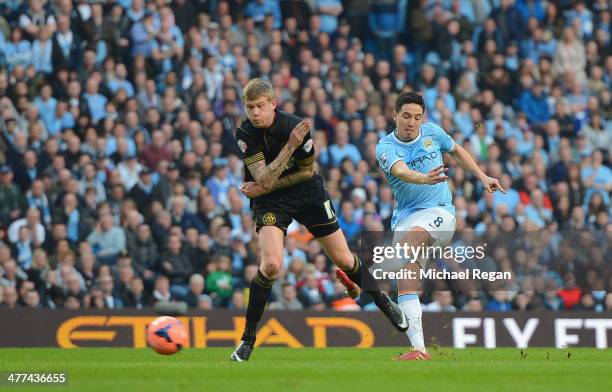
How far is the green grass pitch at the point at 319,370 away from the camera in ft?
29.7

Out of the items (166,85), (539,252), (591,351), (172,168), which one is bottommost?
(591,351)

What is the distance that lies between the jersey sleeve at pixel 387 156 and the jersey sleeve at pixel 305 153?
2.26ft

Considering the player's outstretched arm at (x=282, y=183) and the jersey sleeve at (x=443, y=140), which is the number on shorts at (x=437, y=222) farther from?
the player's outstretched arm at (x=282, y=183)

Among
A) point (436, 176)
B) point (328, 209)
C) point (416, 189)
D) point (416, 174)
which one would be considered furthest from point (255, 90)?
point (416, 189)

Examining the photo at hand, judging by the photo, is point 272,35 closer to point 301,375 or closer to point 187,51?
point 187,51

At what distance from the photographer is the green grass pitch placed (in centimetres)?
905

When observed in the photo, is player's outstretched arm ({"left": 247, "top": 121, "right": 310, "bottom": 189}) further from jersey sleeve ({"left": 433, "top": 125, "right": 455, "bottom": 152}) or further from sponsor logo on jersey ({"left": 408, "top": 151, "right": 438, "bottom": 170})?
jersey sleeve ({"left": 433, "top": 125, "right": 455, "bottom": 152})

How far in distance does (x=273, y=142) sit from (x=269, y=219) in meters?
0.69

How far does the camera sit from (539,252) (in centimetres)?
1842

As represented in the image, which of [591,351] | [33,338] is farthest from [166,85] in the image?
[591,351]

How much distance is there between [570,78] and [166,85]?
24.8ft

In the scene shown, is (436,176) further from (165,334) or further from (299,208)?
(165,334)

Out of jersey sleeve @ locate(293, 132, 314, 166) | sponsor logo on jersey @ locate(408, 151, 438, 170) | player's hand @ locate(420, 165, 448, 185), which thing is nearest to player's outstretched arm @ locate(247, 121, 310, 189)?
jersey sleeve @ locate(293, 132, 314, 166)

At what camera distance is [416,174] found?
1145cm
